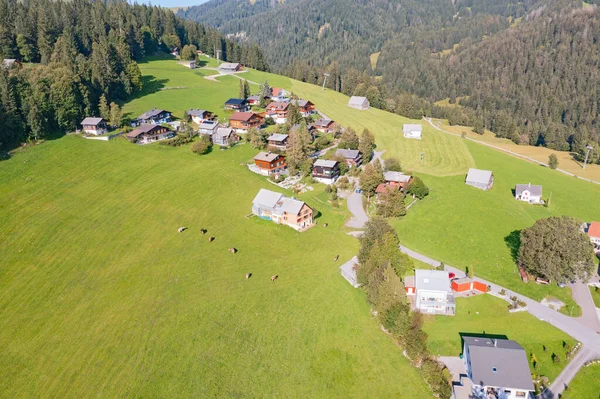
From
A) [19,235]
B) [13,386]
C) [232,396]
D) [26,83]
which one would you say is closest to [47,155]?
[26,83]

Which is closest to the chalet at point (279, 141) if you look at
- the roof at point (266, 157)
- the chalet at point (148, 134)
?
the roof at point (266, 157)

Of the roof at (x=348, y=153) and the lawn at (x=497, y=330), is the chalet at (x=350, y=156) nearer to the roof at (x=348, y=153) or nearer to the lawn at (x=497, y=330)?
the roof at (x=348, y=153)

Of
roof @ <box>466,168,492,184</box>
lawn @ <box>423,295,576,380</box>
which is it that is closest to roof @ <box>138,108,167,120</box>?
roof @ <box>466,168,492,184</box>

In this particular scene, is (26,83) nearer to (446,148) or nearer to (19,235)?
(19,235)

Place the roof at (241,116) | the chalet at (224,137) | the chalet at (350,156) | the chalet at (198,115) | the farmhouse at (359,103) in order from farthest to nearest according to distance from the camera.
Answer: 1. the farmhouse at (359,103)
2. the chalet at (198,115)
3. the roof at (241,116)
4. the chalet at (224,137)
5. the chalet at (350,156)

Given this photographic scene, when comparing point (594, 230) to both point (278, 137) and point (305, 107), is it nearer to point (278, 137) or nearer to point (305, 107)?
point (278, 137)

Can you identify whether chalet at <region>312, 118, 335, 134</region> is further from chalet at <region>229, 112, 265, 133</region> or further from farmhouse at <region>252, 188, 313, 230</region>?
farmhouse at <region>252, 188, 313, 230</region>

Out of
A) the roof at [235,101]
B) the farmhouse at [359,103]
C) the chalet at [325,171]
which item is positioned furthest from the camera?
the farmhouse at [359,103]
